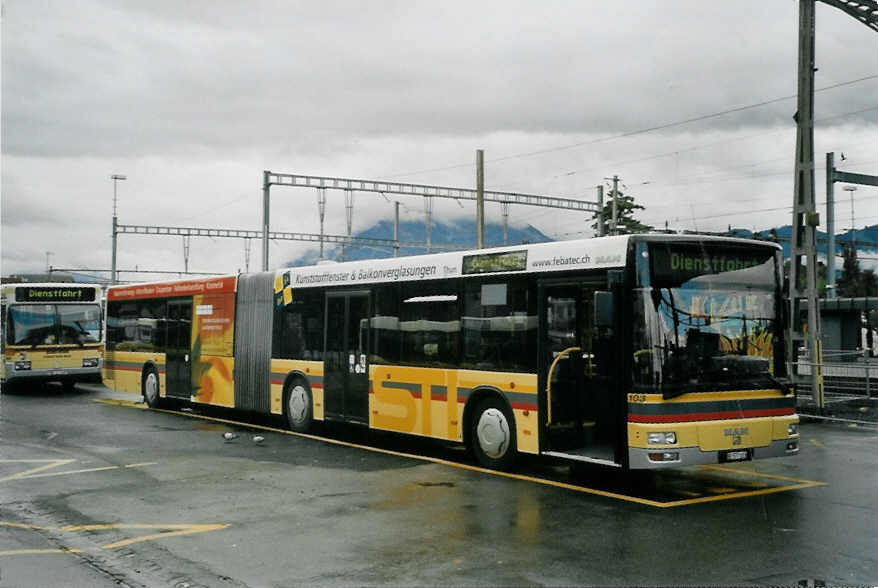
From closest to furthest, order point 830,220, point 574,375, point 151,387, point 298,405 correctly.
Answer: point 574,375 → point 298,405 → point 151,387 → point 830,220

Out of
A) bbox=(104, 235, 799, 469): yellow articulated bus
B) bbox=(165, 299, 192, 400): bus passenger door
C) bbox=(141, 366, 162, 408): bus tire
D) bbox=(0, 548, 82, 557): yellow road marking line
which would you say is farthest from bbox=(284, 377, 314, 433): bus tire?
bbox=(0, 548, 82, 557): yellow road marking line

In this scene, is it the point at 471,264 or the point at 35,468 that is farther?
the point at 471,264

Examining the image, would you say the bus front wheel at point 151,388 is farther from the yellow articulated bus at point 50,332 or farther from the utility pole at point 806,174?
the utility pole at point 806,174

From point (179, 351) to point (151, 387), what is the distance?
1.83m

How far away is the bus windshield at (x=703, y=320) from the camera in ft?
33.4

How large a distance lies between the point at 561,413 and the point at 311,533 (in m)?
4.12

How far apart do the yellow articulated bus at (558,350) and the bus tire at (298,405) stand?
1.6 inches

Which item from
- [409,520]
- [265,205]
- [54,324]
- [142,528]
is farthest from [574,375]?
[265,205]

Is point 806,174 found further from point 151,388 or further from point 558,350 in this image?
point 151,388

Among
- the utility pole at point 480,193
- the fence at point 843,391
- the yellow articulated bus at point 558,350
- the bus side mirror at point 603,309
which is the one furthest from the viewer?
the utility pole at point 480,193

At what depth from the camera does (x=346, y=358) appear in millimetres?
15688

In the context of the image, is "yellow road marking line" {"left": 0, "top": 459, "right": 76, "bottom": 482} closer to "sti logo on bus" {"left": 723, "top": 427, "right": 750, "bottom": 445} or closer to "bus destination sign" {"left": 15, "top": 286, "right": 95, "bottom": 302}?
"sti logo on bus" {"left": 723, "top": 427, "right": 750, "bottom": 445}

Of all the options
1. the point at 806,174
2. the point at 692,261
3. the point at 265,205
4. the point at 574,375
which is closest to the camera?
the point at 692,261

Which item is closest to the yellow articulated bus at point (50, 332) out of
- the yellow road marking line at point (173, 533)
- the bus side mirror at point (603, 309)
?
the yellow road marking line at point (173, 533)
